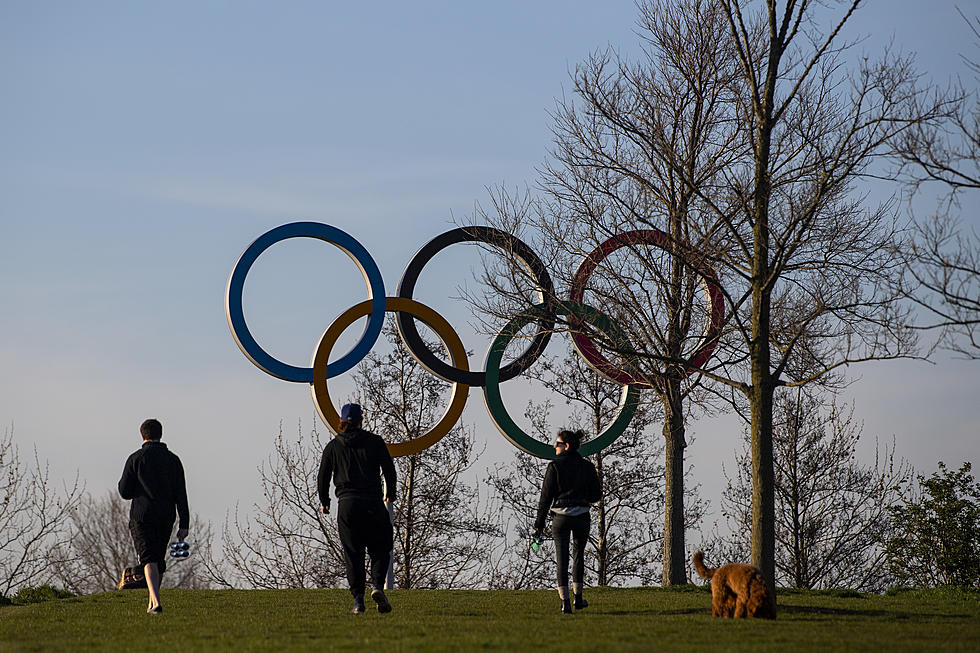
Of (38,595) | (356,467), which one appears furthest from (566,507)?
(38,595)

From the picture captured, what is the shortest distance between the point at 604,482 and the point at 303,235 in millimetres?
12443

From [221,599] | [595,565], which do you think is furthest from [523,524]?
[221,599]

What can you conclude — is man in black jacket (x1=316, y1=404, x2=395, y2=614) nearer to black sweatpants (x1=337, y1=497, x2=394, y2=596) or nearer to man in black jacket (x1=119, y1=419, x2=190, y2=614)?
black sweatpants (x1=337, y1=497, x2=394, y2=596)

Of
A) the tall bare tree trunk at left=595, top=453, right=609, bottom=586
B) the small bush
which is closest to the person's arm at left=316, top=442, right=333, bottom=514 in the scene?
the small bush

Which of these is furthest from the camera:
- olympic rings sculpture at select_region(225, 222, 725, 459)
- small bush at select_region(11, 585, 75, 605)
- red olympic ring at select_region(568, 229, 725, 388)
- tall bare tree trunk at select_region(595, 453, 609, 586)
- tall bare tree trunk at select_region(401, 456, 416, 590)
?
tall bare tree trunk at select_region(595, 453, 609, 586)

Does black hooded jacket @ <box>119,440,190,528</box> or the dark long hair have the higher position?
the dark long hair

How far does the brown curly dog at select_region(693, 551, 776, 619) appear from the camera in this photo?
9773mm

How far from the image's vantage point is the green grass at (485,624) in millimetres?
7953

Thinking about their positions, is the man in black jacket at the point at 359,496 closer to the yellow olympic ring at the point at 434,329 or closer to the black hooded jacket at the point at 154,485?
the black hooded jacket at the point at 154,485

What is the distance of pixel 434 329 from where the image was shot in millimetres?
16500

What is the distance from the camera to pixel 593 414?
24172 millimetres

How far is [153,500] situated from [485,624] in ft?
12.3

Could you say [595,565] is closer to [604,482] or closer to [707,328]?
[604,482]

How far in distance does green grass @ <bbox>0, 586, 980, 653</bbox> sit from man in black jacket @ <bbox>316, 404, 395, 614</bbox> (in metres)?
0.46
